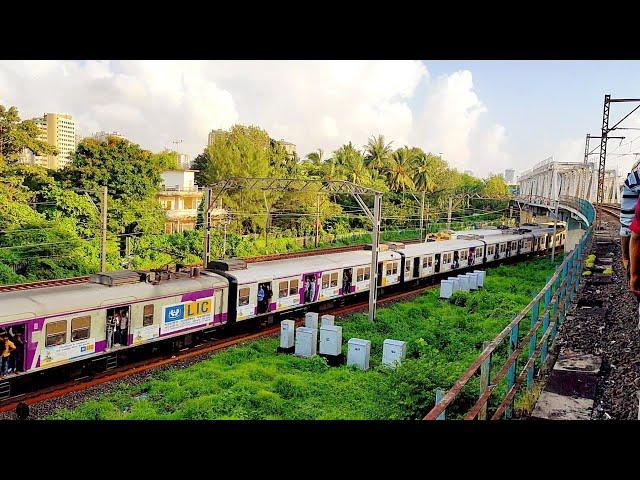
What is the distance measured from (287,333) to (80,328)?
3.14 meters

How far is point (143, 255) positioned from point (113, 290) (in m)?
8.51

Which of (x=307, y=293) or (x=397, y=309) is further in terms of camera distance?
(x=397, y=309)

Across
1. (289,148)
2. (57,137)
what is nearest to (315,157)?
(289,148)

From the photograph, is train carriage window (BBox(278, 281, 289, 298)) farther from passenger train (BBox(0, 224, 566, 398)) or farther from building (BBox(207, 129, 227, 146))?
building (BBox(207, 129, 227, 146))

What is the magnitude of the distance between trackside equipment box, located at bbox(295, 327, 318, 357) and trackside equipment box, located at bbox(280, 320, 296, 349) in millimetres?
250

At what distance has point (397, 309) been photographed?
12.9 meters

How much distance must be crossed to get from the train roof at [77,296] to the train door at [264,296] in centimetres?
139

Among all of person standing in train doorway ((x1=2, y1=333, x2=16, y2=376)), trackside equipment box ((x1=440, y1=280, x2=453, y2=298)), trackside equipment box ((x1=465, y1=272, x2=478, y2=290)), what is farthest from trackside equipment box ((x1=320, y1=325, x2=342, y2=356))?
trackside equipment box ((x1=465, y1=272, x2=478, y2=290))

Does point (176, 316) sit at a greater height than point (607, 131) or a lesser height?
lesser

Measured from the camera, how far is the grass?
6828mm

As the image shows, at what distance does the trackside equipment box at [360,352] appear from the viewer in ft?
28.5

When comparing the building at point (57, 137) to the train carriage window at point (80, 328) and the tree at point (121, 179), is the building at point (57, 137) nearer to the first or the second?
the tree at point (121, 179)
